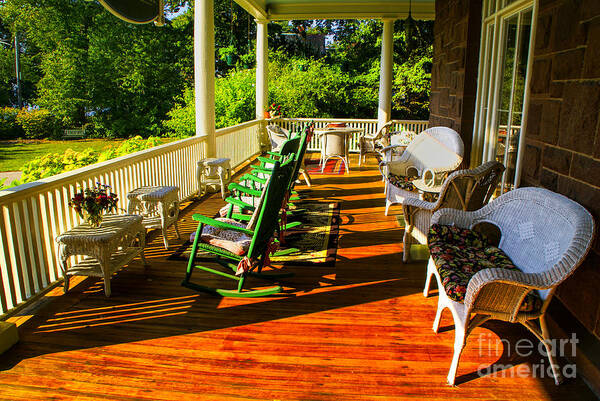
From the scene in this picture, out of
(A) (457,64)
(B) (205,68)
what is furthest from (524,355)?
(B) (205,68)

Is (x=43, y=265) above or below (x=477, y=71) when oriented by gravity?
below

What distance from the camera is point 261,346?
2619 millimetres

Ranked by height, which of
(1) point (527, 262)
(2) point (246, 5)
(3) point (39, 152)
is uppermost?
(2) point (246, 5)

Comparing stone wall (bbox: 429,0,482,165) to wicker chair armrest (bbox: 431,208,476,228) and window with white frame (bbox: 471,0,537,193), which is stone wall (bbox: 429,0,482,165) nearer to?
window with white frame (bbox: 471,0,537,193)

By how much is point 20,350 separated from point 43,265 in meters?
0.70

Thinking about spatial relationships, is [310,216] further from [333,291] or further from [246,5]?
[246,5]

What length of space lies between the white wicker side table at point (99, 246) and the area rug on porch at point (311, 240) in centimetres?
64

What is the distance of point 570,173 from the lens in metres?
2.60

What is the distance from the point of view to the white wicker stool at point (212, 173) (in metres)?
6.16

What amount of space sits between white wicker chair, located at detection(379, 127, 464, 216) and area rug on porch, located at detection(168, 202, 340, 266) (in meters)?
0.74

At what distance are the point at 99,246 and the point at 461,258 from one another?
92.1 inches

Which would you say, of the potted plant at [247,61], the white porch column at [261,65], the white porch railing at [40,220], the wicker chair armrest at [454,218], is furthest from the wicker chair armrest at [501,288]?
the potted plant at [247,61]

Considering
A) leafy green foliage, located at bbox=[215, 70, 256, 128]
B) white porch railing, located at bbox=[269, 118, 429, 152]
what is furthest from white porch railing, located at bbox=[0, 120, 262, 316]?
leafy green foliage, located at bbox=[215, 70, 256, 128]

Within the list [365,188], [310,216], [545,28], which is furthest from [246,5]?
[545,28]
